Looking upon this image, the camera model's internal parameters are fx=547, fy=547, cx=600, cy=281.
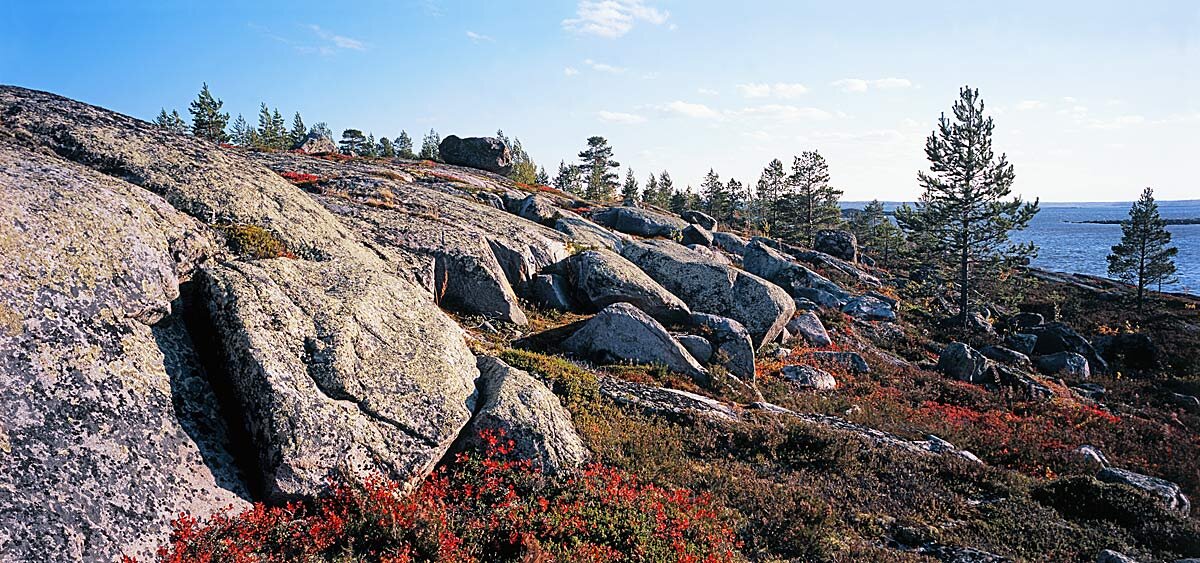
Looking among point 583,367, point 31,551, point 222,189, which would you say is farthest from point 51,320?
point 583,367

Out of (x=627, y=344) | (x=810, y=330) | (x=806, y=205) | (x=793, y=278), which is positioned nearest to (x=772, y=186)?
(x=806, y=205)

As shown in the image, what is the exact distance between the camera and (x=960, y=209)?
34.9 meters

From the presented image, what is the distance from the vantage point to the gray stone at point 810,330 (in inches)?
971

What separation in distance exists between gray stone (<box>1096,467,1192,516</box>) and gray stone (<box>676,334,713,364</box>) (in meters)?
9.70

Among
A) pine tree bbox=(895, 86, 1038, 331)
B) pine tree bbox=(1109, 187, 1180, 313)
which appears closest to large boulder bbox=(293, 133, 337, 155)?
pine tree bbox=(895, 86, 1038, 331)

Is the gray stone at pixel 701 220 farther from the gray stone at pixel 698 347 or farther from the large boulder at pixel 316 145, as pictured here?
the large boulder at pixel 316 145

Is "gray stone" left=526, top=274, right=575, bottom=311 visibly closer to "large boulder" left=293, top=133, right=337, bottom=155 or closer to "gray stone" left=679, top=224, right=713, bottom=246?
"gray stone" left=679, top=224, right=713, bottom=246

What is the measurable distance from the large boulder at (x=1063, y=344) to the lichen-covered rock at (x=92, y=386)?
38613mm

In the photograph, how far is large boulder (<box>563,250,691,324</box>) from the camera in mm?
19797

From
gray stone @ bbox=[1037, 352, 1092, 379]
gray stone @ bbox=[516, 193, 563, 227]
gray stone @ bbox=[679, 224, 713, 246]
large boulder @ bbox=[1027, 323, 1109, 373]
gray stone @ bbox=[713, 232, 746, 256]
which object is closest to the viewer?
gray stone @ bbox=[1037, 352, 1092, 379]

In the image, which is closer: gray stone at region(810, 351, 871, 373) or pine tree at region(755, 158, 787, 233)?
gray stone at region(810, 351, 871, 373)

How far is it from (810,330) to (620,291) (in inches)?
421

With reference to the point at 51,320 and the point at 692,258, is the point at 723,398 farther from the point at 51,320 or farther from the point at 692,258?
the point at 51,320

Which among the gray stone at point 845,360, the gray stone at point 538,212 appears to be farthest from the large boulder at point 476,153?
the gray stone at point 845,360
